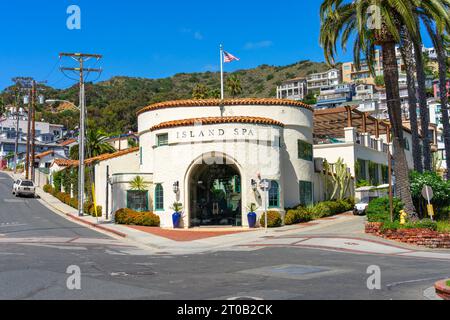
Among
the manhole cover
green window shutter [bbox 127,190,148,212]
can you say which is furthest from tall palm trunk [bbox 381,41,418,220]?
green window shutter [bbox 127,190,148,212]

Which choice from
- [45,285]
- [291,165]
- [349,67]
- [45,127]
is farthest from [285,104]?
[349,67]

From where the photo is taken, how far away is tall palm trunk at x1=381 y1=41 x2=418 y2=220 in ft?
78.1

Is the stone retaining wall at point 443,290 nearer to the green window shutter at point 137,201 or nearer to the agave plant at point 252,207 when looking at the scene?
the agave plant at point 252,207

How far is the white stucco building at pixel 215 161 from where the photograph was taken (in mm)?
30016

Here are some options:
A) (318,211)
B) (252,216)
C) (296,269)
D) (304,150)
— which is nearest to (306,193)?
(318,211)

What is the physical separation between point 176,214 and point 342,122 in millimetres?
23512

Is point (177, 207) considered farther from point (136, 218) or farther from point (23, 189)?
point (23, 189)

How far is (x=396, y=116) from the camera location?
79.2 ft

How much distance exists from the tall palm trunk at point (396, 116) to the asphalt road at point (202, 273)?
6.54 m

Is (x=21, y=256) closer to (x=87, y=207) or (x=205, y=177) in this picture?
(x=205, y=177)

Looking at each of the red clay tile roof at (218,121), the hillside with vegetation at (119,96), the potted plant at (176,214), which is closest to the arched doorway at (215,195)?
the potted plant at (176,214)

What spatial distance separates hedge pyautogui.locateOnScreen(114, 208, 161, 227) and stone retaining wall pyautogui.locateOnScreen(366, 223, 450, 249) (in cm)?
1342

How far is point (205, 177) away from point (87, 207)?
33.7ft
